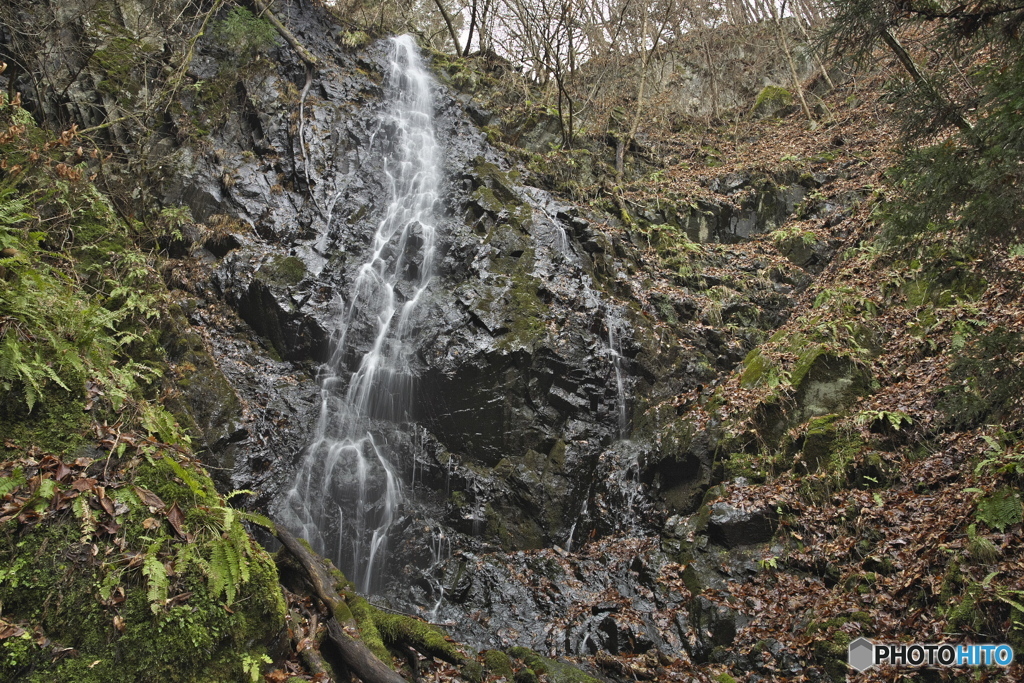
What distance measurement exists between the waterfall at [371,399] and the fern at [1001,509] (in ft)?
25.1

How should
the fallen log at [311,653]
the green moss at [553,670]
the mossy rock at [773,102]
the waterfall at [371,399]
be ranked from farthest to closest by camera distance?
the mossy rock at [773,102] < the waterfall at [371,399] < the green moss at [553,670] < the fallen log at [311,653]

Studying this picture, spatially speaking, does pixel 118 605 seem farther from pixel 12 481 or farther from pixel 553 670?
pixel 553 670

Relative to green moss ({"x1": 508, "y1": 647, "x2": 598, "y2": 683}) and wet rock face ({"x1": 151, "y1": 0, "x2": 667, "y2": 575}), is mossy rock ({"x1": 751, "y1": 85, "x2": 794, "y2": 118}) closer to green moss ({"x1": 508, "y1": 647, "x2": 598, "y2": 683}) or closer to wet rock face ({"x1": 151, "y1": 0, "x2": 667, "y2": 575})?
wet rock face ({"x1": 151, "y1": 0, "x2": 667, "y2": 575})

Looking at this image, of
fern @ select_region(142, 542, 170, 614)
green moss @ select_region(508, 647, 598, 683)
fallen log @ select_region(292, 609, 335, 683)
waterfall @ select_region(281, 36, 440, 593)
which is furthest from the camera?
waterfall @ select_region(281, 36, 440, 593)

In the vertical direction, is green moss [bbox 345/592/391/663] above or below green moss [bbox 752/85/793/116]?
below

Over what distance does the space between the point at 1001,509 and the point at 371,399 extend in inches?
351

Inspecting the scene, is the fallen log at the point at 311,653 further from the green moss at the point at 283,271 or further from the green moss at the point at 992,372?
the green moss at the point at 283,271

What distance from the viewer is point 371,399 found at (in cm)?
1023

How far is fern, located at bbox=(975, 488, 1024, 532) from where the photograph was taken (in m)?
5.42

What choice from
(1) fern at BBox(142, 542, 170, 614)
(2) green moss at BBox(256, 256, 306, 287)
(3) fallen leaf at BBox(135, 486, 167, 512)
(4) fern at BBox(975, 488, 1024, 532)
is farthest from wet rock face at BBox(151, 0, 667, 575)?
(1) fern at BBox(142, 542, 170, 614)

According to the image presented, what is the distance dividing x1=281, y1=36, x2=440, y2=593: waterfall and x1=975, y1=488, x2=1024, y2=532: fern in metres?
7.64

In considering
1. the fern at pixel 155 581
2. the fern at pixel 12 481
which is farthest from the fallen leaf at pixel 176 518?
the fern at pixel 12 481

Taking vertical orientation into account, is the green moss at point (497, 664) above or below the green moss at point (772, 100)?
below

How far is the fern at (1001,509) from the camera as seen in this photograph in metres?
5.42
